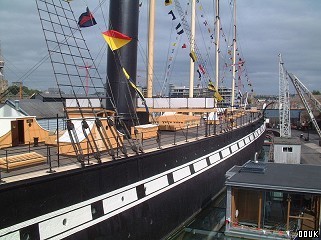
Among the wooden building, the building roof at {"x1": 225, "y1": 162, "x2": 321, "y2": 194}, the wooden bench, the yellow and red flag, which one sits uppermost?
the yellow and red flag

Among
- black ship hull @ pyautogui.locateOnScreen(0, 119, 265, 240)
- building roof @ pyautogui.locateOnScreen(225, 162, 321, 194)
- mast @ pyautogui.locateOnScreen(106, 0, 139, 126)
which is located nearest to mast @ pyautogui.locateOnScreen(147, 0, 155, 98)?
mast @ pyautogui.locateOnScreen(106, 0, 139, 126)

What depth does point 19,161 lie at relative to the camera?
9.54 metres

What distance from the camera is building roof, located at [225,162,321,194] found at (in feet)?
41.5

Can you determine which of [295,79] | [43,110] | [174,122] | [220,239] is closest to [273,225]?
[220,239]

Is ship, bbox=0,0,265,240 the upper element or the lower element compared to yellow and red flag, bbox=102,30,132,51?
lower

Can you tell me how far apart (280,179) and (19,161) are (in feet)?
32.0

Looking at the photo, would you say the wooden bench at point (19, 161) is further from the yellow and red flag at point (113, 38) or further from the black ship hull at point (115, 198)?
the yellow and red flag at point (113, 38)

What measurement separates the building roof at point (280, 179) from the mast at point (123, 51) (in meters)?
6.11

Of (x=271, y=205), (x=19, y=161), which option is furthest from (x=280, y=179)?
(x=19, y=161)

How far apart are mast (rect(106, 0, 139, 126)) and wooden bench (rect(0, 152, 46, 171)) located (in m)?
7.04

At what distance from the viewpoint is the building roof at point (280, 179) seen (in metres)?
12.7

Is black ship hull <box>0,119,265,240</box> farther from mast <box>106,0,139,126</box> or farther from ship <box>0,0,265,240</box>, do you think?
mast <box>106,0,139,126</box>

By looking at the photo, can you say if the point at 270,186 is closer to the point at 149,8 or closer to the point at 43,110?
the point at 43,110

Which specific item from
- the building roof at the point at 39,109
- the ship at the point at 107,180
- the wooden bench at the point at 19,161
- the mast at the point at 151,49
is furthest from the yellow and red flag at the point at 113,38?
the mast at the point at 151,49
